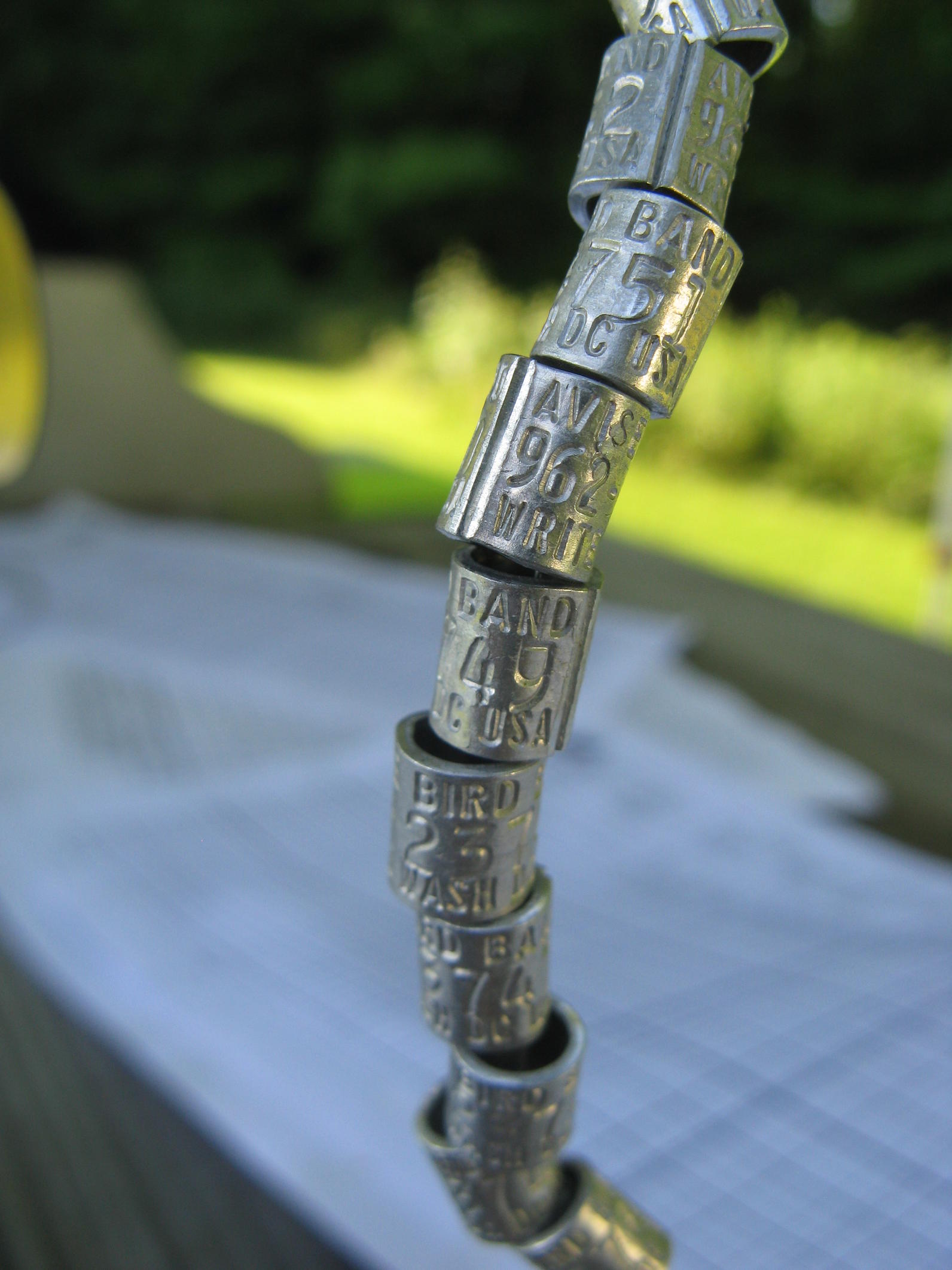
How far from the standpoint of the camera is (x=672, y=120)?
5.7 inches

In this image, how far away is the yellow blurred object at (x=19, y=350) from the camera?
0.55 m

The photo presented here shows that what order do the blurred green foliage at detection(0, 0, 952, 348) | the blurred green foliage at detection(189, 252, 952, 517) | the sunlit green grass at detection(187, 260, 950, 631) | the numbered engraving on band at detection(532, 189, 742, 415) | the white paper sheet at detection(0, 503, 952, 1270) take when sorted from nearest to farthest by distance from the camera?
the numbered engraving on band at detection(532, 189, 742, 415) < the white paper sheet at detection(0, 503, 952, 1270) < the sunlit green grass at detection(187, 260, 950, 631) < the blurred green foliage at detection(189, 252, 952, 517) < the blurred green foliage at detection(0, 0, 952, 348)

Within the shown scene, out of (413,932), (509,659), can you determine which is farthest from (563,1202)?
(413,932)

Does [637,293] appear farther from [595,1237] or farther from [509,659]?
[595,1237]

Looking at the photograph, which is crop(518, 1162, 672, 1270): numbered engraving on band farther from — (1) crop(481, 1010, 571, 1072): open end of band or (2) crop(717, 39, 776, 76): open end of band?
(2) crop(717, 39, 776, 76): open end of band

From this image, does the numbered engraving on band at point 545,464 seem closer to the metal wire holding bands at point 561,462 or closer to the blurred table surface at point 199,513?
the metal wire holding bands at point 561,462

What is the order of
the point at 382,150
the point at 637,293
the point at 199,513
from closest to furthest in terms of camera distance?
1. the point at 637,293
2. the point at 199,513
3. the point at 382,150

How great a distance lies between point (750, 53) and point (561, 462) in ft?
0.22

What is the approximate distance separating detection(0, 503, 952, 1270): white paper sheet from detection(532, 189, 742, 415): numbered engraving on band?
0.25 metres

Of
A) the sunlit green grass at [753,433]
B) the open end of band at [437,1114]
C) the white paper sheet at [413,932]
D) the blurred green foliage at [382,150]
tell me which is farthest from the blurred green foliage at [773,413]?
the open end of band at [437,1114]

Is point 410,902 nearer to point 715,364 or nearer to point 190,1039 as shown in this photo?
point 190,1039

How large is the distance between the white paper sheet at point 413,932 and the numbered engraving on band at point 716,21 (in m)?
0.28

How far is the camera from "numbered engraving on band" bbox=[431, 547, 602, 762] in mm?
150

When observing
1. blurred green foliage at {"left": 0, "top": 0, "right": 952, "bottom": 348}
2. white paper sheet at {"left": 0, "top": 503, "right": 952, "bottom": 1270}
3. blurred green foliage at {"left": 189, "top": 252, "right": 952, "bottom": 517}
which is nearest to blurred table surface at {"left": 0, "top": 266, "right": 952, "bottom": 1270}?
white paper sheet at {"left": 0, "top": 503, "right": 952, "bottom": 1270}
